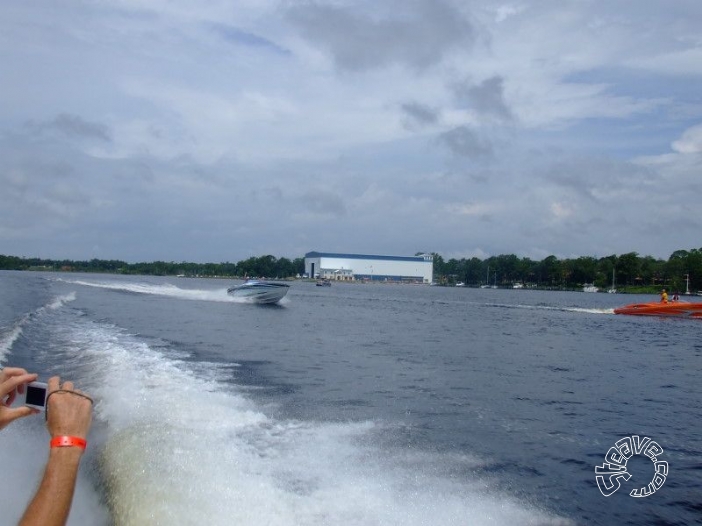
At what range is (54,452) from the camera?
8.00 ft

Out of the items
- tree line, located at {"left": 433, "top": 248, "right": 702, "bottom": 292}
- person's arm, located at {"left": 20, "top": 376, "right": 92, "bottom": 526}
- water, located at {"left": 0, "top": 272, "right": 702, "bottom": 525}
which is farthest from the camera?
tree line, located at {"left": 433, "top": 248, "right": 702, "bottom": 292}

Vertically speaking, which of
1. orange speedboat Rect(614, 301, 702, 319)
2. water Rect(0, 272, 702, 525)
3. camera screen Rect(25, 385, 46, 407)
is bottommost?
water Rect(0, 272, 702, 525)

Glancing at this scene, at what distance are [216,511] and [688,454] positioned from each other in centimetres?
828

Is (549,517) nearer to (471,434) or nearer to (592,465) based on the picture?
(592,465)

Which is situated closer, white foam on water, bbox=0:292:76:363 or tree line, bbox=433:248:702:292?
white foam on water, bbox=0:292:76:363

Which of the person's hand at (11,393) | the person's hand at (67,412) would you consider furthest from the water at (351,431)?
the person's hand at (67,412)

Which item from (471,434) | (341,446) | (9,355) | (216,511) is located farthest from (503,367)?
(216,511)

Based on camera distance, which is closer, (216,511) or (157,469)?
(216,511)

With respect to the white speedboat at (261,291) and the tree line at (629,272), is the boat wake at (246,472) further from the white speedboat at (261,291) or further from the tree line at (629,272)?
the tree line at (629,272)

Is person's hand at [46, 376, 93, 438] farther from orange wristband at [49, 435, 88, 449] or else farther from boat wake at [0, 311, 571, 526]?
boat wake at [0, 311, 571, 526]

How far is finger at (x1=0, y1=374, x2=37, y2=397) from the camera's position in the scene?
2.72m

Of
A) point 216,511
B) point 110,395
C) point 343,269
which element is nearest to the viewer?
point 216,511

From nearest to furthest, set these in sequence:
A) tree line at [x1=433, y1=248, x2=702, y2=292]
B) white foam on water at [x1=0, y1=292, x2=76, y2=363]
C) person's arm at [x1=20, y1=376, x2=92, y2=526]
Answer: person's arm at [x1=20, y1=376, x2=92, y2=526] → white foam on water at [x1=0, y1=292, x2=76, y2=363] → tree line at [x1=433, y1=248, x2=702, y2=292]

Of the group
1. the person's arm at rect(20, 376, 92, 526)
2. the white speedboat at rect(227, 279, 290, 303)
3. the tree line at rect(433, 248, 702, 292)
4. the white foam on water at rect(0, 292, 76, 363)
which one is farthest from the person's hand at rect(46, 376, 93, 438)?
the tree line at rect(433, 248, 702, 292)
